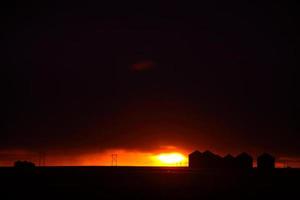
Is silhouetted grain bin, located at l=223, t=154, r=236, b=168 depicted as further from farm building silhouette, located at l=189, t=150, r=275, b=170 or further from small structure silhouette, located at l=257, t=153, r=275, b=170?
small structure silhouette, located at l=257, t=153, r=275, b=170

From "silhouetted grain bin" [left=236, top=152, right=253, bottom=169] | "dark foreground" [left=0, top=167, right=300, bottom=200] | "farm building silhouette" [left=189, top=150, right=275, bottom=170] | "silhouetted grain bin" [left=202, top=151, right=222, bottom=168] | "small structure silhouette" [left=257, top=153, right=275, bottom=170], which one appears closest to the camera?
"dark foreground" [left=0, top=167, right=300, bottom=200]

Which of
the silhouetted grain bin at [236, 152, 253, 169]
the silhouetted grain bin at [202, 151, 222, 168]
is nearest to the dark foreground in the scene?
the silhouetted grain bin at [236, 152, 253, 169]

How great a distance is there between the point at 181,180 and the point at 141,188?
13.2m

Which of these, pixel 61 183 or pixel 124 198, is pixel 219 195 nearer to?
pixel 124 198

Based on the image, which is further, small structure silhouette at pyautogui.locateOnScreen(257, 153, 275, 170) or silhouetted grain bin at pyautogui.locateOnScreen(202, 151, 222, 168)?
silhouetted grain bin at pyautogui.locateOnScreen(202, 151, 222, 168)

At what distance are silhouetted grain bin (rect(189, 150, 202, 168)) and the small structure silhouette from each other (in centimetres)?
1754

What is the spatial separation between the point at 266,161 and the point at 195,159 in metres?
20.9

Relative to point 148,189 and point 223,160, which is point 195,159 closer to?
point 223,160

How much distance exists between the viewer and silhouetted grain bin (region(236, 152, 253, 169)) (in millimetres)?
135000

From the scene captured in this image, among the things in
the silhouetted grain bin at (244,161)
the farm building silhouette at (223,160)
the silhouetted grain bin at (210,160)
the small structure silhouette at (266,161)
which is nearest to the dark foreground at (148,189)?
the small structure silhouette at (266,161)

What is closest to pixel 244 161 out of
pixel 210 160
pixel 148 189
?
pixel 210 160

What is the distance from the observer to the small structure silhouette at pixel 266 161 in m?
131

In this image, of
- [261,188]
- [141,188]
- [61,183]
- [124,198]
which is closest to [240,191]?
[261,188]

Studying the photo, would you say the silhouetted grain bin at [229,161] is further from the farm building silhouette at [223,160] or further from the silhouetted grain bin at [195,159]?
Answer: the silhouetted grain bin at [195,159]
